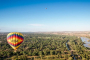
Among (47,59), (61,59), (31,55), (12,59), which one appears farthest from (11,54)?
(61,59)

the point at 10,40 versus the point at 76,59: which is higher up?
the point at 10,40

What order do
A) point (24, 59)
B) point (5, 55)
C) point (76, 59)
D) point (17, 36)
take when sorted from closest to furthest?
point (17, 36)
point (24, 59)
point (76, 59)
point (5, 55)

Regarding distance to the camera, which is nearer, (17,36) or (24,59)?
(17,36)

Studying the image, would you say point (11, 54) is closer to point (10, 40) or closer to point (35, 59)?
point (35, 59)

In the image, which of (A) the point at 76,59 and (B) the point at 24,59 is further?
(A) the point at 76,59

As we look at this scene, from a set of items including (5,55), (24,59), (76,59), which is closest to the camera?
(24,59)

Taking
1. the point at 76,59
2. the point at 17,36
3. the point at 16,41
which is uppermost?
the point at 17,36

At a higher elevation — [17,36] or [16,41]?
[17,36]

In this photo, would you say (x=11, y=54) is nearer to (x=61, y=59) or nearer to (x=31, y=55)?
(x=31, y=55)

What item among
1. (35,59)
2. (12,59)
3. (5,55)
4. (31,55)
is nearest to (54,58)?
(35,59)
